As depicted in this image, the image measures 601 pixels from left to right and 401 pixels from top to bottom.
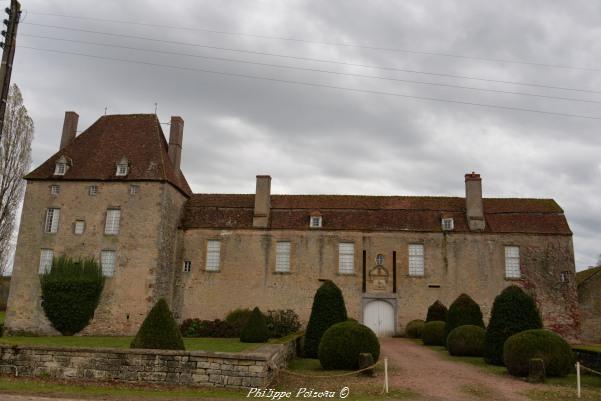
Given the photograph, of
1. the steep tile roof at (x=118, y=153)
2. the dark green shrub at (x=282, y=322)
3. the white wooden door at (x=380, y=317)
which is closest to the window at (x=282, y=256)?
the dark green shrub at (x=282, y=322)

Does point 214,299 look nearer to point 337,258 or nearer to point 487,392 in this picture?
point 337,258

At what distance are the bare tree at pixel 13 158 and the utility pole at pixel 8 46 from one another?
17731 millimetres

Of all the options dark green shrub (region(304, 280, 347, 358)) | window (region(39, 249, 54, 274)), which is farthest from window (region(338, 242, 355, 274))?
window (region(39, 249, 54, 274))

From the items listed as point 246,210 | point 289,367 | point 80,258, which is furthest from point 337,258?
point 80,258

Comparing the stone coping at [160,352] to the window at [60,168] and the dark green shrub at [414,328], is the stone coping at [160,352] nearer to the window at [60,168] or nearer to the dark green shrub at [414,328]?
the dark green shrub at [414,328]

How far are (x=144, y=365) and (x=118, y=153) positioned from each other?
16.4 metres

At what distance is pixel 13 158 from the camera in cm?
2730

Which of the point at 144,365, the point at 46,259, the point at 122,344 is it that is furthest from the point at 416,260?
the point at 46,259

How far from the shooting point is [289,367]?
1448cm

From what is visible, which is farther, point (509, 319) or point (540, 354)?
point (509, 319)

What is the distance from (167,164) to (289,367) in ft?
47.6

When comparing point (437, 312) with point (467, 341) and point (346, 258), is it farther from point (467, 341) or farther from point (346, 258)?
point (467, 341)

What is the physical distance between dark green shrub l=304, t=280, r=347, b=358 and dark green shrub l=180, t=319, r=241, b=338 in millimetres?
8028

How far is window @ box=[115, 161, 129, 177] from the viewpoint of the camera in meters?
24.6
